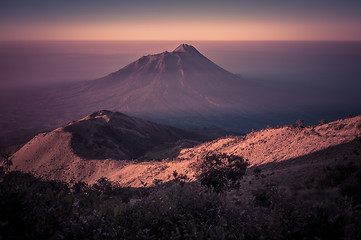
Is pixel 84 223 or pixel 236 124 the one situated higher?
pixel 84 223

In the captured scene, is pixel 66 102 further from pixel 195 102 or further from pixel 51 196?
pixel 51 196

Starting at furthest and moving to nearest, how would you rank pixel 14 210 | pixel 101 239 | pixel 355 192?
pixel 355 192 → pixel 101 239 → pixel 14 210

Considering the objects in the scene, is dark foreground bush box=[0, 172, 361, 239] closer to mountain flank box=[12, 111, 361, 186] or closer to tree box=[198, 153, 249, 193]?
mountain flank box=[12, 111, 361, 186]

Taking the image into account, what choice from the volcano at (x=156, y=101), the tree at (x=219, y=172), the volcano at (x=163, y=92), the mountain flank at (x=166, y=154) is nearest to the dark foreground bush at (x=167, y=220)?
the mountain flank at (x=166, y=154)

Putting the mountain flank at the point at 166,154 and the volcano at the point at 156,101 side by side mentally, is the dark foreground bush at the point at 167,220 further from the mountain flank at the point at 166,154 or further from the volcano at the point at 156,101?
the volcano at the point at 156,101

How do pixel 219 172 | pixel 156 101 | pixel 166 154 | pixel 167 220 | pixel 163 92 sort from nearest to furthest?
pixel 167 220 → pixel 219 172 → pixel 166 154 → pixel 156 101 → pixel 163 92

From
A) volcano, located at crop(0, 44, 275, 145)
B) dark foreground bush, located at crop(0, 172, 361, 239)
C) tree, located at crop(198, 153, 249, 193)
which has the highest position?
dark foreground bush, located at crop(0, 172, 361, 239)

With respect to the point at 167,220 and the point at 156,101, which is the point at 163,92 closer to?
the point at 156,101

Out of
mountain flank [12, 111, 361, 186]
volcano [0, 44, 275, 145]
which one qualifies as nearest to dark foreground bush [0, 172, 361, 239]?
mountain flank [12, 111, 361, 186]

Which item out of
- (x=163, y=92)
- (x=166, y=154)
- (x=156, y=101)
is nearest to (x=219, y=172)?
(x=166, y=154)

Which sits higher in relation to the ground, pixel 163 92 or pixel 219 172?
pixel 219 172

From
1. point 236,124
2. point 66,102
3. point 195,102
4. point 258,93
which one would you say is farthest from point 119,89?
point 258,93
